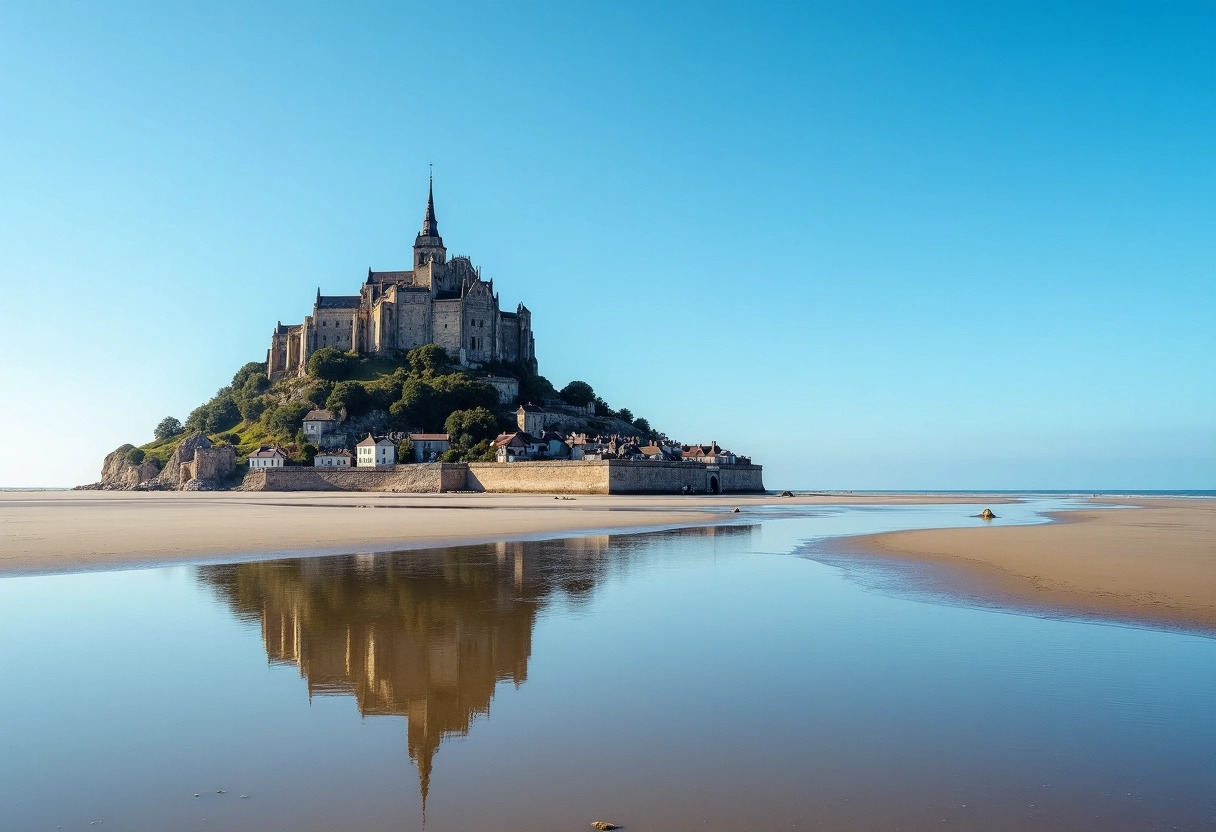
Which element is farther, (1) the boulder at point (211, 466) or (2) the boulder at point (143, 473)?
(2) the boulder at point (143, 473)

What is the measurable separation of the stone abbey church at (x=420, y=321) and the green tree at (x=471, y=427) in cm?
1373

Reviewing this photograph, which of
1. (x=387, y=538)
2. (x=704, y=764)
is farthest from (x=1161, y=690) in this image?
(x=387, y=538)

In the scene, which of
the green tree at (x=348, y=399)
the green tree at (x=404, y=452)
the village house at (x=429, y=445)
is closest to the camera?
the green tree at (x=404, y=452)

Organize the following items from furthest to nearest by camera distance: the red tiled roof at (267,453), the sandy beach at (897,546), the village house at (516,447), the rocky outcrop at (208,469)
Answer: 1. the rocky outcrop at (208,469)
2. the red tiled roof at (267,453)
3. the village house at (516,447)
4. the sandy beach at (897,546)

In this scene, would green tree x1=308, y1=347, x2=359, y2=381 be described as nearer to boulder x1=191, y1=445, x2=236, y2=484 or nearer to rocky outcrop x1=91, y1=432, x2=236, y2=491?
rocky outcrop x1=91, y1=432, x2=236, y2=491

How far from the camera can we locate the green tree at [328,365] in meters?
79.6

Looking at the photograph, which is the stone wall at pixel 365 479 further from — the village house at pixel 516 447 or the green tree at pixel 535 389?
the green tree at pixel 535 389

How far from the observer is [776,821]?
4371 mm

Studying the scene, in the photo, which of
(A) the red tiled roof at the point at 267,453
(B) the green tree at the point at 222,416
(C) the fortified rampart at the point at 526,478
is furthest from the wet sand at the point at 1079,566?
(B) the green tree at the point at 222,416

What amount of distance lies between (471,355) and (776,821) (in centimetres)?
8221

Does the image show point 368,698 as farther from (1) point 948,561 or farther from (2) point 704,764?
(1) point 948,561

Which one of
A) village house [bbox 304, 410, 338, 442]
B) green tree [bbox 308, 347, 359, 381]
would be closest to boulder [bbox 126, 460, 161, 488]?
green tree [bbox 308, 347, 359, 381]

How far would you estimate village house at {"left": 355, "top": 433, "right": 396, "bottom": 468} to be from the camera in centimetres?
6931

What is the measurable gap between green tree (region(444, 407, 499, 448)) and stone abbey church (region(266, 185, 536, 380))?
45.0 feet
